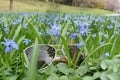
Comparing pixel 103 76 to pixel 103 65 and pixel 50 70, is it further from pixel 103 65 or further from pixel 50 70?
pixel 50 70

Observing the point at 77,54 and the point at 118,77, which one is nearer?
the point at 118,77

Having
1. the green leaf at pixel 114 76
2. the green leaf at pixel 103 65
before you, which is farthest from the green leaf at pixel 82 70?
the green leaf at pixel 114 76

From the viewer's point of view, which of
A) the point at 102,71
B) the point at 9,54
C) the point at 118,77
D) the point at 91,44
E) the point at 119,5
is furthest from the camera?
the point at 119,5

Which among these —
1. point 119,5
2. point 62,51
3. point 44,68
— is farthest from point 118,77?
point 119,5

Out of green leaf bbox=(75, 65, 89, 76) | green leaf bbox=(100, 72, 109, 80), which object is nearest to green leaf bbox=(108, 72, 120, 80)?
green leaf bbox=(100, 72, 109, 80)

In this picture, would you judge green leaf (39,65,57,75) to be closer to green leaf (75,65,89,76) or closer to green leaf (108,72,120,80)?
green leaf (75,65,89,76)

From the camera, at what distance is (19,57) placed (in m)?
1.51

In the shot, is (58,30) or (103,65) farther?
(58,30)

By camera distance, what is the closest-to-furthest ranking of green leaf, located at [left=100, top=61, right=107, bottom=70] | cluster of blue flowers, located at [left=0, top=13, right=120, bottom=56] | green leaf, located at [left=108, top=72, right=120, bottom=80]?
1. green leaf, located at [left=108, top=72, right=120, bottom=80]
2. green leaf, located at [left=100, top=61, right=107, bottom=70]
3. cluster of blue flowers, located at [left=0, top=13, right=120, bottom=56]

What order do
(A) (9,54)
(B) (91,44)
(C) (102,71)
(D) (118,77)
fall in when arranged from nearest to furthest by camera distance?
(D) (118,77) < (C) (102,71) < (A) (9,54) < (B) (91,44)

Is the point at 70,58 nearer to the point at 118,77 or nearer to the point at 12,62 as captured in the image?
the point at 12,62

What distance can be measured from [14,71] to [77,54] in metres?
0.33

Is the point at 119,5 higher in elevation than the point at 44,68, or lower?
lower

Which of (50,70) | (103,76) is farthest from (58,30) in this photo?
(103,76)
